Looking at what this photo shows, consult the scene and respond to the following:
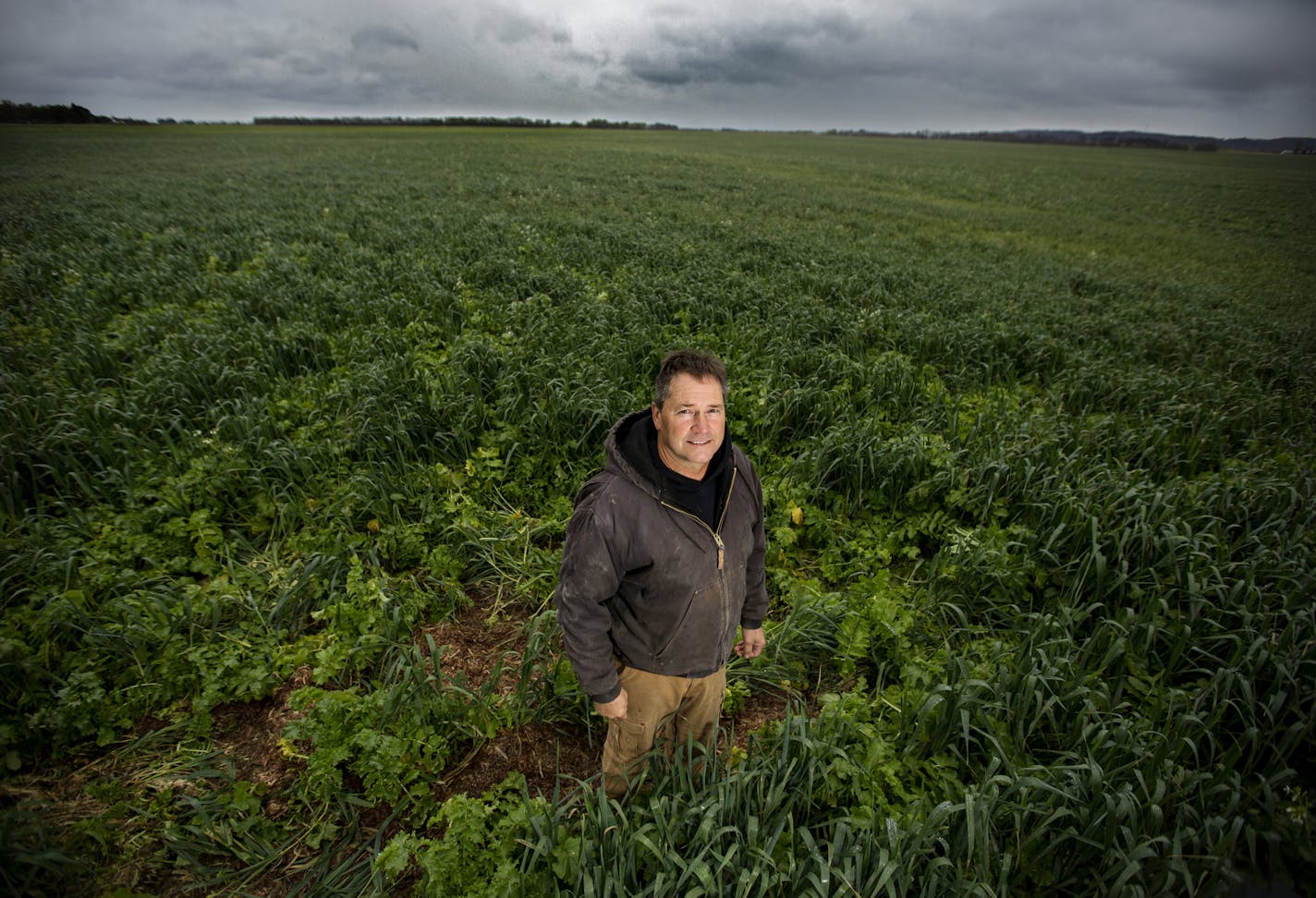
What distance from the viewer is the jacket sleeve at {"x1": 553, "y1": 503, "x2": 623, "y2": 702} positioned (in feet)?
6.77

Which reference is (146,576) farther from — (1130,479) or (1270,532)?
(1270,532)

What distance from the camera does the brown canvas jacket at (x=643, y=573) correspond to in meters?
2.09

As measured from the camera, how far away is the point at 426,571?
4.05 m

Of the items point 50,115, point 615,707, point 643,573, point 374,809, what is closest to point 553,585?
point 374,809

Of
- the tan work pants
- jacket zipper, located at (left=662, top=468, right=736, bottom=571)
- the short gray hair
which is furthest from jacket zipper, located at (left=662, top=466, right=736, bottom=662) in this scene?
the short gray hair

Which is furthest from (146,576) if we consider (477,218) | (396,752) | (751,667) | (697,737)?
(477,218)

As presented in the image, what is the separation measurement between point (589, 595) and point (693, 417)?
0.79 m

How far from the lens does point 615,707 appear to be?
227 cm

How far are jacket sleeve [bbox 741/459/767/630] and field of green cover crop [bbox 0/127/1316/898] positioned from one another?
0.57 meters

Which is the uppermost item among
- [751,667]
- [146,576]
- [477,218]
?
[477,218]

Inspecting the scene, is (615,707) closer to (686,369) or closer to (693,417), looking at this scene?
(693,417)

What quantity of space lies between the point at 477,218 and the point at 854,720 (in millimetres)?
14933

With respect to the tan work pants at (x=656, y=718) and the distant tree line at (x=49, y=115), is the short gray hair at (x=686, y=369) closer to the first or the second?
the tan work pants at (x=656, y=718)

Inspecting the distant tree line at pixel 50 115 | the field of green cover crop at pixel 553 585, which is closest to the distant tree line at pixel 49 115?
the distant tree line at pixel 50 115
